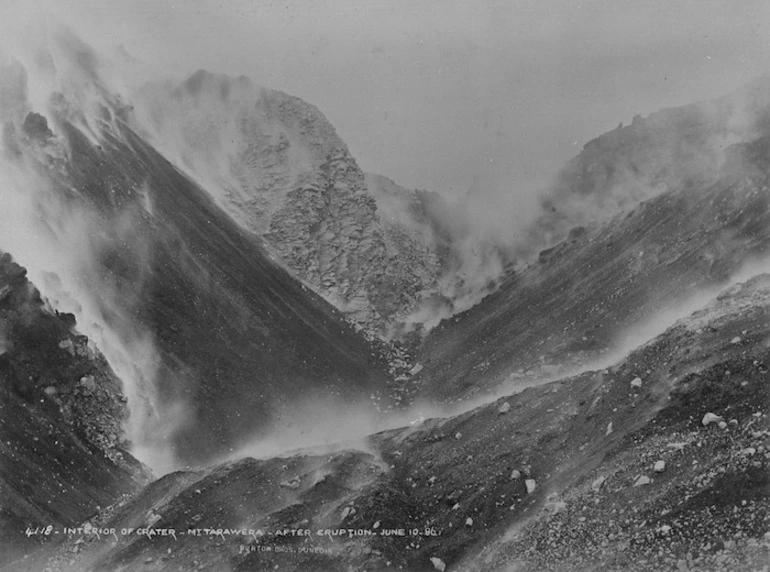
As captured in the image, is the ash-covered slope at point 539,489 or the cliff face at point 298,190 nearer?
the ash-covered slope at point 539,489

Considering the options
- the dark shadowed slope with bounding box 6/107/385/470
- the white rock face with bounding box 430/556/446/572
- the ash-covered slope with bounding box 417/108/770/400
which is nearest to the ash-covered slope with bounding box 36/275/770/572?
the white rock face with bounding box 430/556/446/572

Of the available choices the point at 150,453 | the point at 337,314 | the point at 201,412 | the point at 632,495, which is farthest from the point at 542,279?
the point at 632,495

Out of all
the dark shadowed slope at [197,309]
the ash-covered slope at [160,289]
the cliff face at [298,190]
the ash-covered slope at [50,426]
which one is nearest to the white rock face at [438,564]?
the ash-covered slope at [50,426]

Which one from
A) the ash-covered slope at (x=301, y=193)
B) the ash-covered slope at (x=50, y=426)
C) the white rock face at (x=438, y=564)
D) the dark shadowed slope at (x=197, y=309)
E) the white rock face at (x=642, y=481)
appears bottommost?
the white rock face at (x=642, y=481)

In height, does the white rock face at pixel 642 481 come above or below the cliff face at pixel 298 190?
→ below

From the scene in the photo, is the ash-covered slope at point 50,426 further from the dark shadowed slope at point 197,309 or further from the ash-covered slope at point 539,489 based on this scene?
the dark shadowed slope at point 197,309

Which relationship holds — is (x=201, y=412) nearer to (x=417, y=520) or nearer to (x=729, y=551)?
(x=417, y=520)

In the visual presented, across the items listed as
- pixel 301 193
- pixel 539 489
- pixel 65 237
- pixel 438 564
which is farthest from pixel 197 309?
pixel 539 489

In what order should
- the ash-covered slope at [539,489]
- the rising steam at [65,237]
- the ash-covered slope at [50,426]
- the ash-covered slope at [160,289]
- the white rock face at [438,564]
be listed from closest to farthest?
the ash-covered slope at [539,489]
the white rock face at [438,564]
the ash-covered slope at [50,426]
the rising steam at [65,237]
the ash-covered slope at [160,289]
